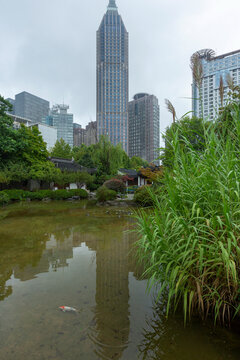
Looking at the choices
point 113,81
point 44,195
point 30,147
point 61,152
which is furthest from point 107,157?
point 113,81

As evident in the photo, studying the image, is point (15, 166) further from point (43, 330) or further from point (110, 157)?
point (43, 330)

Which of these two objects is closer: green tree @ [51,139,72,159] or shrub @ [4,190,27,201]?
shrub @ [4,190,27,201]

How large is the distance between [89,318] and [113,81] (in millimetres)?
69320

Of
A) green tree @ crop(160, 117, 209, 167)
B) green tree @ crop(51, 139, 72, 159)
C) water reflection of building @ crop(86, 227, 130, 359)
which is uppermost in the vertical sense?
green tree @ crop(51, 139, 72, 159)

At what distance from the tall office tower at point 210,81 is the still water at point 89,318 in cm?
202

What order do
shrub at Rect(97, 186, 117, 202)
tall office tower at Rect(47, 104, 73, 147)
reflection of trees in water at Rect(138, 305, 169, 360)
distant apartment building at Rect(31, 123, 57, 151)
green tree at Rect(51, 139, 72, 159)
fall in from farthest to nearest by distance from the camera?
tall office tower at Rect(47, 104, 73, 147)
distant apartment building at Rect(31, 123, 57, 151)
green tree at Rect(51, 139, 72, 159)
shrub at Rect(97, 186, 117, 202)
reflection of trees in water at Rect(138, 305, 169, 360)

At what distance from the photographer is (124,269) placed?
122 inches

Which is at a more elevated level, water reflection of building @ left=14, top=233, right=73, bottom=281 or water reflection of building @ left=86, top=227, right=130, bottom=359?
water reflection of building @ left=86, top=227, right=130, bottom=359

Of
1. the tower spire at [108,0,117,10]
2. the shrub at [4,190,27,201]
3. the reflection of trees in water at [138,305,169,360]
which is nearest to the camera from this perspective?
the reflection of trees in water at [138,305,169,360]

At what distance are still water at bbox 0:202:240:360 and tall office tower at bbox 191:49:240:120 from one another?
2017 mm

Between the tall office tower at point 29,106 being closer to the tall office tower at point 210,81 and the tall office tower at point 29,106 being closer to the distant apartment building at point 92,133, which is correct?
the distant apartment building at point 92,133

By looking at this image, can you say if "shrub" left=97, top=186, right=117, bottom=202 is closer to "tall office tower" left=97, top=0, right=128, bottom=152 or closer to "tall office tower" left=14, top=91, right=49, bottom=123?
"tall office tower" left=97, top=0, right=128, bottom=152

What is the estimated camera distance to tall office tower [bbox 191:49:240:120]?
6.44ft

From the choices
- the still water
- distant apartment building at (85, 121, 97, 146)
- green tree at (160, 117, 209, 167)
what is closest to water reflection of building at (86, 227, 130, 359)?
the still water
